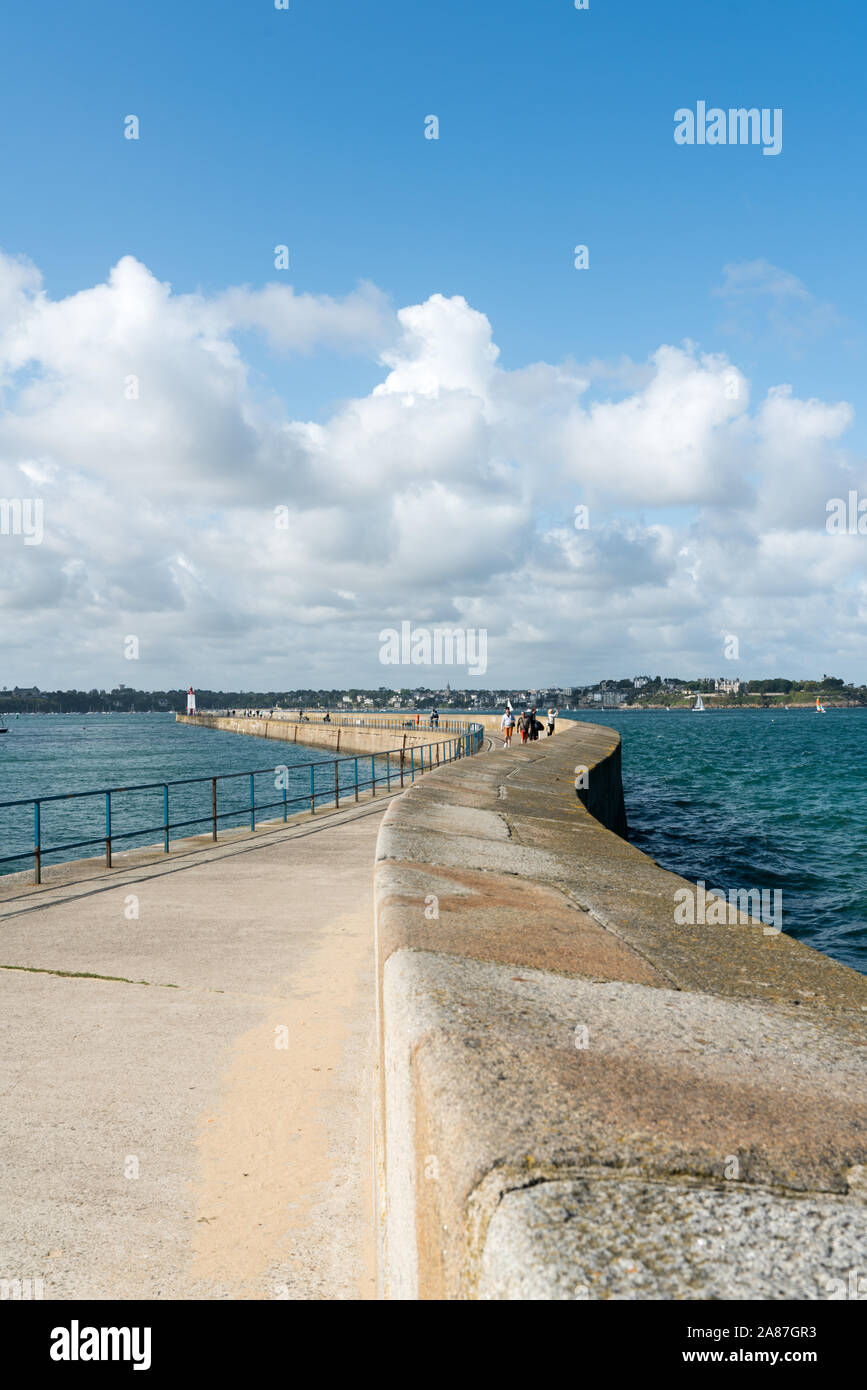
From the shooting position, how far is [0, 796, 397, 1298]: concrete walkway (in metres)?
2.97

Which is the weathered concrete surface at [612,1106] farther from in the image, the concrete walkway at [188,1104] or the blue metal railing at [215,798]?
the blue metal railing at [215,798]

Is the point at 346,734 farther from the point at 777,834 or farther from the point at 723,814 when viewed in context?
the point at 777,834

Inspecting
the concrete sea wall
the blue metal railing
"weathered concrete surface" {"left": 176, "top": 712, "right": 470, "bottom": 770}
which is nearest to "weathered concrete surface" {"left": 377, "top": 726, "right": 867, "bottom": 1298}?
the blue metal railing

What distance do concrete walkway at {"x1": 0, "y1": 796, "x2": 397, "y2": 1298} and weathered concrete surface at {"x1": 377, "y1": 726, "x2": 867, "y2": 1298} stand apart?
60 centimetres

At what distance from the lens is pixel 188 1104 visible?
4059mm

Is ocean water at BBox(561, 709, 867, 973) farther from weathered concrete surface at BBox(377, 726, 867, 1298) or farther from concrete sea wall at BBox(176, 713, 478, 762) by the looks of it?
weathered concrete surface at BBox(377, 726, 867, 1298)

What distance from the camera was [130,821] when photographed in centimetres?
3216

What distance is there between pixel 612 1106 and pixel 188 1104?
2946mm

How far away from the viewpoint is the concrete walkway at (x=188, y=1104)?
9.73 ft

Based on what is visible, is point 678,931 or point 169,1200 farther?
point 678,931

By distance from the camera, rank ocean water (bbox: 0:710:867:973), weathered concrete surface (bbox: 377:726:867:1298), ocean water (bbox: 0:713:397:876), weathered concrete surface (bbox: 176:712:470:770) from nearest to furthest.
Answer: weathered concrete surface (bbox: 377:726:867:1298)
ocean water (bbox: 0:710:867:973)
ocean water (bbox: 0:713:397:876)
weathered concrete surface (bbox: 176:712:470:770)

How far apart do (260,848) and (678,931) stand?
373 inches
